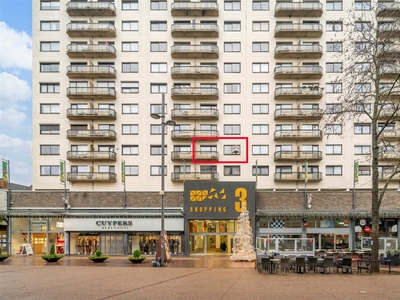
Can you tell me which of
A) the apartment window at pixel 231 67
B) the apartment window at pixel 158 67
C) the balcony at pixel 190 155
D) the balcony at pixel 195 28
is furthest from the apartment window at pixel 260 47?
the balcony at pixel 190 155

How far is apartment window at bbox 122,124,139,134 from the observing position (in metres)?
44.9

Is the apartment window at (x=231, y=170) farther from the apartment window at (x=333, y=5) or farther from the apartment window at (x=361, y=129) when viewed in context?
the apartment window at (x=333, y=5)

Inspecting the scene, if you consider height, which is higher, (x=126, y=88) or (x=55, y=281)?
(x=126, y=88)

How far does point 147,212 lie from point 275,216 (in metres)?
11.4

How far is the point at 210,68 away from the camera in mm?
44094

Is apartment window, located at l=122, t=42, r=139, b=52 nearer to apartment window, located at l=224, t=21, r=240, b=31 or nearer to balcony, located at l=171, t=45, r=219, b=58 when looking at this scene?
balcony, located at l=171, t=45, r=219, b=58

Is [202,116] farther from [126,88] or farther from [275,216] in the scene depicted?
[275,216]

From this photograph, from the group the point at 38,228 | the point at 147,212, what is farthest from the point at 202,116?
the point at 38,228

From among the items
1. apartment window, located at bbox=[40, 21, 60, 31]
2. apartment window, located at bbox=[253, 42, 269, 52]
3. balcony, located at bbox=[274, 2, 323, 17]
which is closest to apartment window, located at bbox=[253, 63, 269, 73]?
apartment window, located at bbox=[253, 42, 269, 52]

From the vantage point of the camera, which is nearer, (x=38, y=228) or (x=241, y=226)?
(x=241, y=226)

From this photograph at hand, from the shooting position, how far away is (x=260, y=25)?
45.8 metres

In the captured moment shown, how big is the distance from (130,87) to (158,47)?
5.54 metres

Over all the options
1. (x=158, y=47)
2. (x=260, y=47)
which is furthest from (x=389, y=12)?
(x=158, y=47)

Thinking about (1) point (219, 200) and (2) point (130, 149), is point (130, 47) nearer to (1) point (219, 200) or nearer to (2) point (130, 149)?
(2) point (130, 149)
